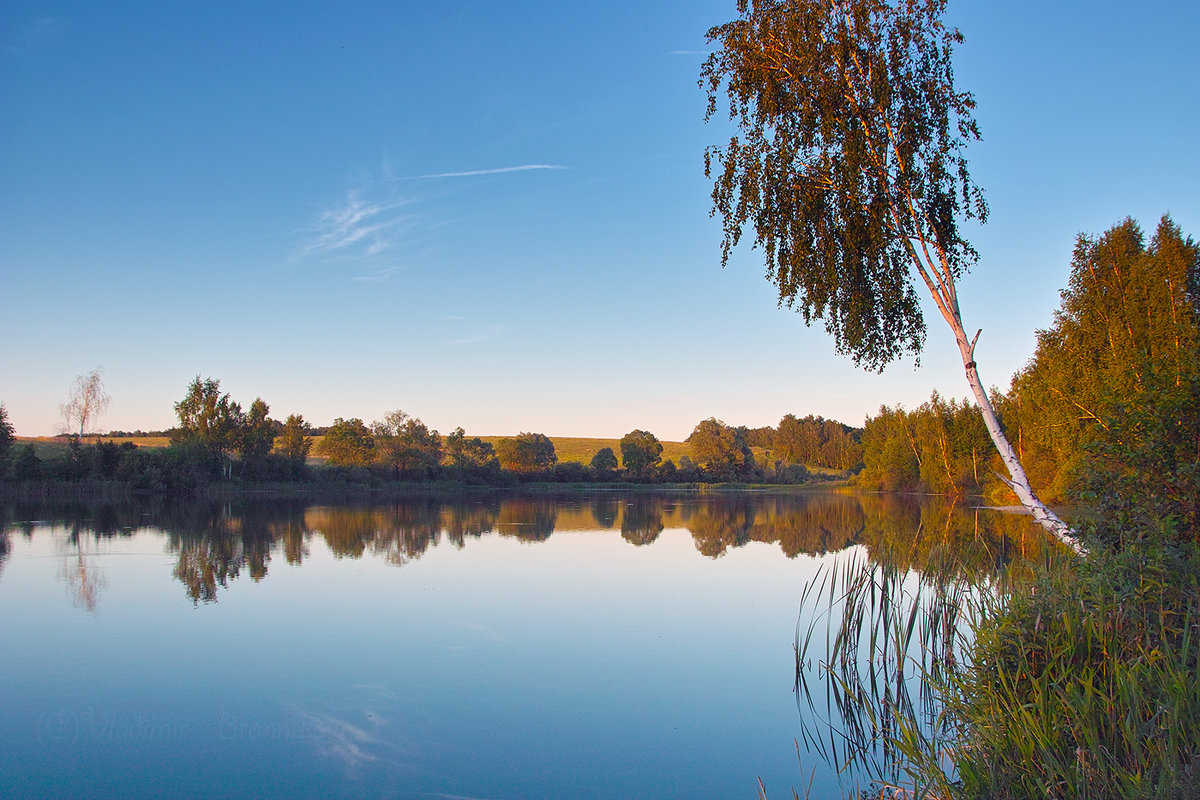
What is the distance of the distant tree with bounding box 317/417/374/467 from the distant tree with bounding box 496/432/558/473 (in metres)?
17.1

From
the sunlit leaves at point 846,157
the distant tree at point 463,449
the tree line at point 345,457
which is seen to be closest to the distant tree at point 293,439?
the tree line at point 345,457

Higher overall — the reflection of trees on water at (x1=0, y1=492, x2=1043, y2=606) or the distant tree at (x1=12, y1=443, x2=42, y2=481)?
the distant tree at (x1=12, y1=443, x2=42, y2=481)

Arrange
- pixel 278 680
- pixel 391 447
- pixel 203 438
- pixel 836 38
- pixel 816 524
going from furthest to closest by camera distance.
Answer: pixel 391 447 → pixel 203 438 → pixel 816 524 → pixel 836 38 → pixel 278 680

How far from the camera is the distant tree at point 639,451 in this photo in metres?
83.9

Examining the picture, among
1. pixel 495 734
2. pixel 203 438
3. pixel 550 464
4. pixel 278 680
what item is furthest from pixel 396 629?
pixel 550 464

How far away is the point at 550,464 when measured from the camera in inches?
3297

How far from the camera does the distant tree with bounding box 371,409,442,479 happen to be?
68875 millimetres

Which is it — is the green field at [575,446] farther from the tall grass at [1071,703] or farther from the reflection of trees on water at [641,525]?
the tall grass at [1071,703]

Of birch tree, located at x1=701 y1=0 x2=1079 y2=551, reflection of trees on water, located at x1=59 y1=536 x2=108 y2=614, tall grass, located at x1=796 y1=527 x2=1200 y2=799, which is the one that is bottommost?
reflection of trees on water, located at x1=59 y1=536 x2=108 y2=614

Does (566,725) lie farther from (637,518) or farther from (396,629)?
(637,518)

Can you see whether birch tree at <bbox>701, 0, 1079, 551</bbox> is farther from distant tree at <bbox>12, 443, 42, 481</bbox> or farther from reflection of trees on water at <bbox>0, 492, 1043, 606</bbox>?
distant tree at <bbox>12, 443, 42, 481</bbox>

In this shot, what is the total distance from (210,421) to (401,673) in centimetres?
5840

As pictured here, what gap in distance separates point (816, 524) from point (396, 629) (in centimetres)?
2312

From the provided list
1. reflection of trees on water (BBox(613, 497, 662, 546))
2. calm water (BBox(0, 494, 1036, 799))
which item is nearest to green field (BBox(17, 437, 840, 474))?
reflection of trees on water (BBox(613, 497, 662, 546))
